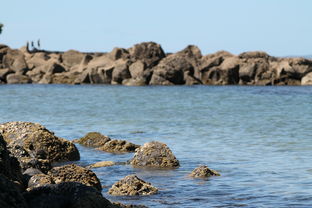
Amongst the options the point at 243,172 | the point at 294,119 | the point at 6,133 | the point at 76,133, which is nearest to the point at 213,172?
the point at 243,172

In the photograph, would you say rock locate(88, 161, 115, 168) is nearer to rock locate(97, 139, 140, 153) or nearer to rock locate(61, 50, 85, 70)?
rock locate(97, 139, 140, 153)

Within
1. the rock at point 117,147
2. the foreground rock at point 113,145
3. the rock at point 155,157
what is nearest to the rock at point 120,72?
the foreground rock at point 113,145

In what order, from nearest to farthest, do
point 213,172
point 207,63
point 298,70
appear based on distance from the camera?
point 213,172
point 298,70
point 207,63

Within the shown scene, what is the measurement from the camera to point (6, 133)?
20.4 m

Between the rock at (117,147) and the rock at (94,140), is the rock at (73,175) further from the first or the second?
the rock at (94,140)

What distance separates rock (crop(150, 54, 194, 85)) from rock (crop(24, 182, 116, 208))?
85.9 metres

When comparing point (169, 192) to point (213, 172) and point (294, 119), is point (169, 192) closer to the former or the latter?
point (213, 172)

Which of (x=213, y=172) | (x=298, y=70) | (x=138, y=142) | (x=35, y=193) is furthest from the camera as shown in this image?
(x=298, y=70)

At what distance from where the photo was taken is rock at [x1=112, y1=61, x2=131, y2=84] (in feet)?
331

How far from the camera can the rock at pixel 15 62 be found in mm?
114625

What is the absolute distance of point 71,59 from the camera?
122062 millimetres

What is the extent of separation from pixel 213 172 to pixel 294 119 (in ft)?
77.1

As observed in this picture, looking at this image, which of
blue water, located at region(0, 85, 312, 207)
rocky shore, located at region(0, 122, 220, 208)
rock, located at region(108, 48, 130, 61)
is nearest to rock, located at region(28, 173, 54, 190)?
rocky shore, located at region(0, 122, 220, 208)

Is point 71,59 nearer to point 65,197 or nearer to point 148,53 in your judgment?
point 148,53
